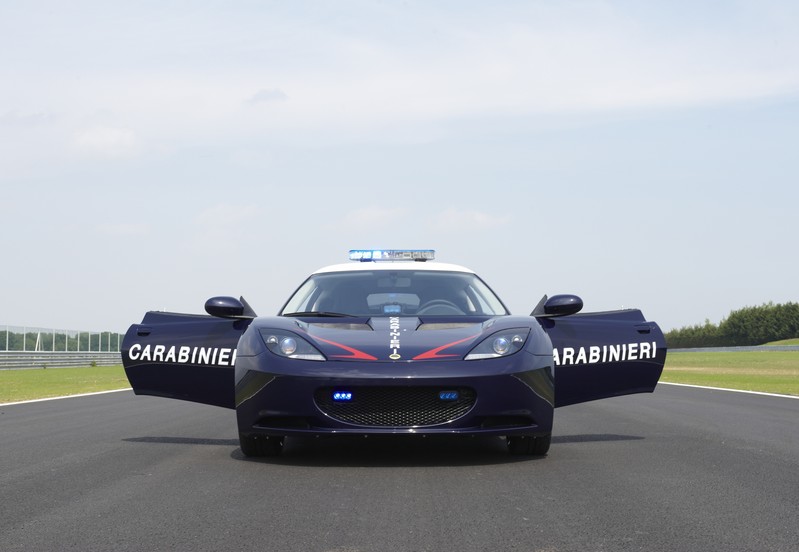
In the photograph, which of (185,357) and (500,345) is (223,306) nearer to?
(185,357)

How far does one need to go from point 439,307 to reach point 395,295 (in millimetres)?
442

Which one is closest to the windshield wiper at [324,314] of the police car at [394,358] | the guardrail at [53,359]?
the police car at [394,358]

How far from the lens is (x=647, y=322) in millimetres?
8633

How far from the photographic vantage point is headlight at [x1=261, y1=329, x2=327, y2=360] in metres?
6.83

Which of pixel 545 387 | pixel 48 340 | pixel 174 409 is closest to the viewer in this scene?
pixel 545 387

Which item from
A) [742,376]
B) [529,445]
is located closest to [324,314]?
[529,445]

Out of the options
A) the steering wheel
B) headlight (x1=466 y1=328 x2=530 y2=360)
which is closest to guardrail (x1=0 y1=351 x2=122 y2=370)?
the steering wheel

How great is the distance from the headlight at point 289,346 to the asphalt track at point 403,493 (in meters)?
0.73

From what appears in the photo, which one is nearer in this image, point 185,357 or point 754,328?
point 185,357

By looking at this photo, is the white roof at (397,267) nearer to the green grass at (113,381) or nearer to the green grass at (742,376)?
the green grass at (113,381)

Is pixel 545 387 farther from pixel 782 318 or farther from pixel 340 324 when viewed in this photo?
pixel 782 318

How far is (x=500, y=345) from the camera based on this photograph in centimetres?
691

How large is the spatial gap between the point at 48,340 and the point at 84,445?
38.8 metres

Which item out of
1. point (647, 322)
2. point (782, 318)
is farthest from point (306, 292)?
point (782, 318)
